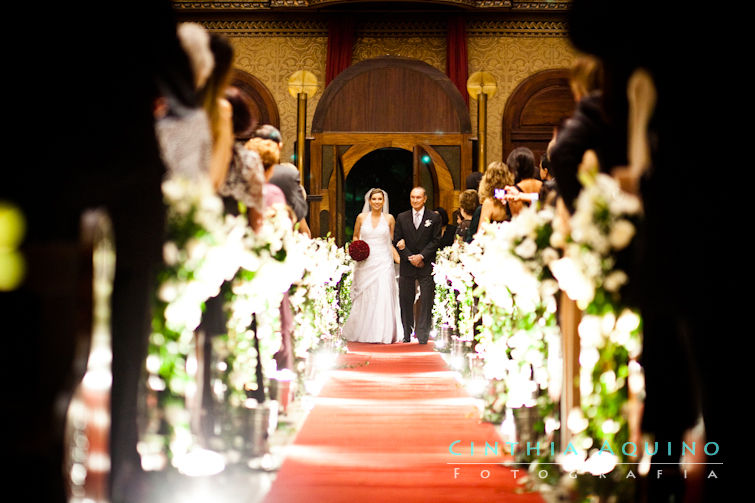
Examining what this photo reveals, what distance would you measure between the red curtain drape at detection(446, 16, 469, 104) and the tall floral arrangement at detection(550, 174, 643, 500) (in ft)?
32.3

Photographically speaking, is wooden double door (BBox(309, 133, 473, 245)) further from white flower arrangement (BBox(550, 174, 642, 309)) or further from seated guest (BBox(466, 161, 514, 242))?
white flower arrangement (BBox(550, 174, 642, 309))

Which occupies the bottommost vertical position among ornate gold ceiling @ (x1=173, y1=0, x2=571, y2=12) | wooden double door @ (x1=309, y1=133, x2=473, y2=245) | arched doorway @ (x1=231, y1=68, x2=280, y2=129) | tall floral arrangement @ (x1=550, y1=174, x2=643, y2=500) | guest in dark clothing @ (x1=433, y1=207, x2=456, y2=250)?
tall floral arrangement @ (x1=550, y1=174, x2=643, y2=500)

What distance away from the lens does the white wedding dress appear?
9852 millimetres

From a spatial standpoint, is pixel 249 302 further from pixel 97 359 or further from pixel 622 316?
pixel 622 316

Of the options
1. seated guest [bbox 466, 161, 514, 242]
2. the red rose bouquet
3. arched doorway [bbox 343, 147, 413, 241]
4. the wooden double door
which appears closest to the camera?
seated guest [bbox 466, 161, 514, 242]

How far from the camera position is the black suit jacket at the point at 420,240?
374 inches

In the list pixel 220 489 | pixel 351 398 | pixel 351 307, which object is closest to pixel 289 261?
pixel 220 489

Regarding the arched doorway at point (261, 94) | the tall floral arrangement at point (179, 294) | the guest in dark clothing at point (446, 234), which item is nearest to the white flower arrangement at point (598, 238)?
the tall floral arrangement at point (179, 294)

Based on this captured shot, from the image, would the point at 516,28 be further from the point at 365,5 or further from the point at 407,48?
the point at 365,5

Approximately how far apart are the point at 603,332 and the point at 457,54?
1027 centimetres

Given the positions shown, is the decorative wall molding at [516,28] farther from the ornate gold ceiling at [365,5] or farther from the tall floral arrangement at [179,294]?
the tall floral arrangement at [179,294]

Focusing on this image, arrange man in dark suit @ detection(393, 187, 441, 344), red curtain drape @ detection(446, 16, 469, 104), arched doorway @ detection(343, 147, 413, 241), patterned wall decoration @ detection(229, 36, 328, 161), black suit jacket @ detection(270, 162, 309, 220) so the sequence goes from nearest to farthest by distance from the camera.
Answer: black suit jacket @ detection(270, 162, 309, 220) < man in dark suit @ detection(393, 187, 441, 344) < red curtain drape @ detection(446, 16, 469, 104) < patterned wall decoration @ detection(229, 36, 328, 161) < arched doorway @ detection(343, 147, 413, 241)

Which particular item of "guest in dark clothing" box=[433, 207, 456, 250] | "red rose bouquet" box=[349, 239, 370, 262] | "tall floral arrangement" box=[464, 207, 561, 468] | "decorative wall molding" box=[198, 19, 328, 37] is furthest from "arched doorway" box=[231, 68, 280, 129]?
"tall floral arrangement" box=[464, 207, 561, 468]

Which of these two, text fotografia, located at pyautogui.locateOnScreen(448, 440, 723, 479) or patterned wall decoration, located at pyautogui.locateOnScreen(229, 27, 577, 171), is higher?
patterned wall decoration, located at pyautogui.locateOnScreen(229, 27, 577, 171)
